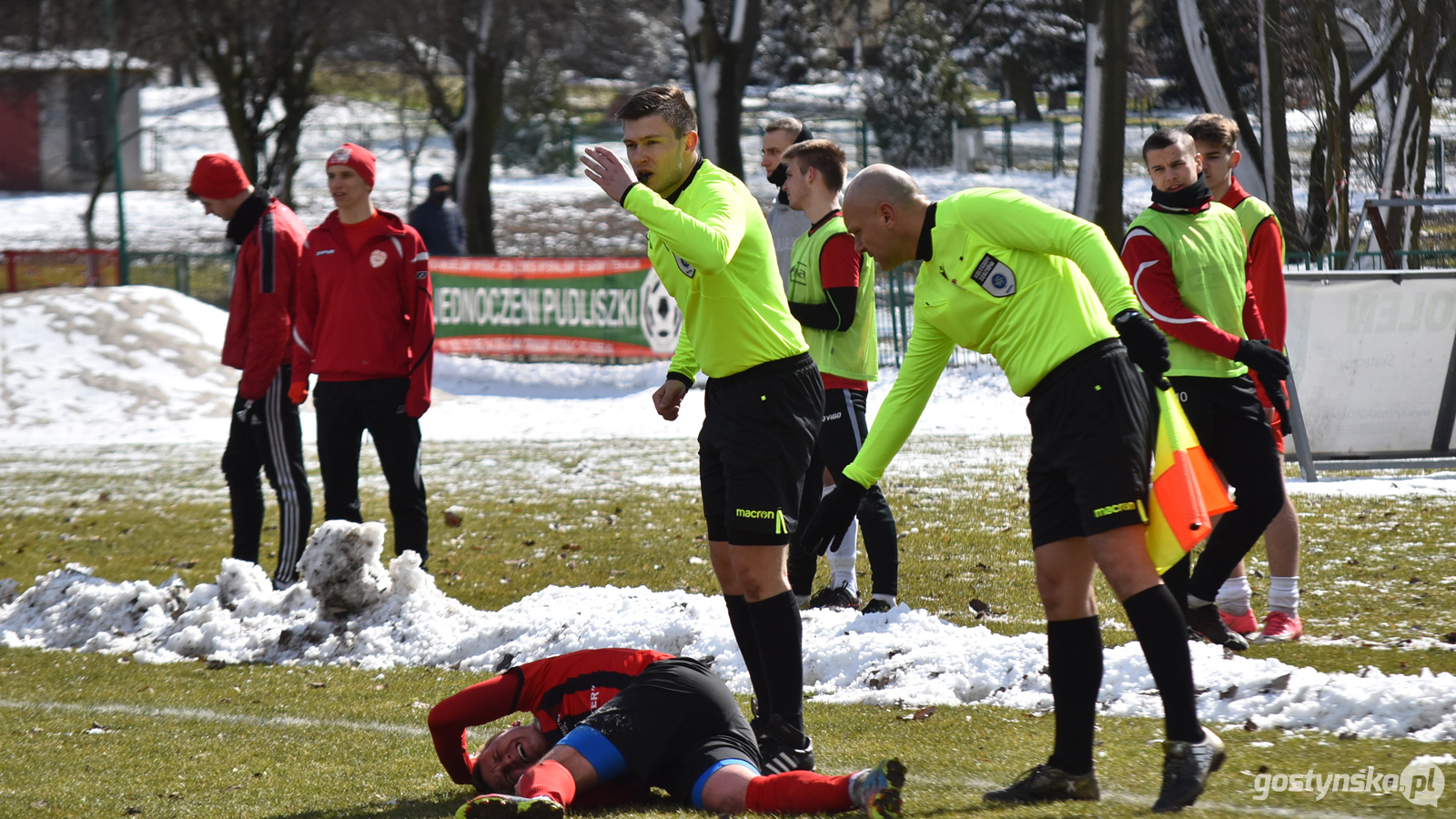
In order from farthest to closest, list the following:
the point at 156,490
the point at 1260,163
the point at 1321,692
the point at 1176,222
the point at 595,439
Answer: the point at 1260,163
the point at 595,439
the point at 156,490
the point at 1176,222
the point at 1321,692

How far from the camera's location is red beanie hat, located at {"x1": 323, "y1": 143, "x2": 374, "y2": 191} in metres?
7.09

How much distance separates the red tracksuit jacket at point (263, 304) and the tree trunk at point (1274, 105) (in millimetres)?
16878

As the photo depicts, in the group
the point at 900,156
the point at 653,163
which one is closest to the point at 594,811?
the point at 653,163

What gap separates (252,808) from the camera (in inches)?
167

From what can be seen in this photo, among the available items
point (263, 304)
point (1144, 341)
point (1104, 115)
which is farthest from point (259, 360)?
point (1104, 115)

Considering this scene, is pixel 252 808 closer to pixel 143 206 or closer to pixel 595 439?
pixel 595 439

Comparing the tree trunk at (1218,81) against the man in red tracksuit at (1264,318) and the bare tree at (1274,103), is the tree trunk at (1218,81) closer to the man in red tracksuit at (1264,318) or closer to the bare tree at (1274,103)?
the bare tree at (1274,103)

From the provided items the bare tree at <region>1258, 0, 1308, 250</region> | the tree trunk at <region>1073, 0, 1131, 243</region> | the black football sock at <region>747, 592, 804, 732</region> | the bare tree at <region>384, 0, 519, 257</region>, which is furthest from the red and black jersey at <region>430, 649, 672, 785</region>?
the bare tree at <region>384, 0, 519, 257</region>

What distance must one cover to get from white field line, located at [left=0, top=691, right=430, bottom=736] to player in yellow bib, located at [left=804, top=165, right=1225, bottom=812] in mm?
2095

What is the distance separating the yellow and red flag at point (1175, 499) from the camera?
3656 millimetres

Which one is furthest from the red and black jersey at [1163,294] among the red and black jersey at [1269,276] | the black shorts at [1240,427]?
the red and black jersey at [1269,276]

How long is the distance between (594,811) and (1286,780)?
197 cm

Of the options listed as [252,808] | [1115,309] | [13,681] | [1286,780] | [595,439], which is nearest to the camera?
[1115,309]

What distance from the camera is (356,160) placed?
23.4 ft
